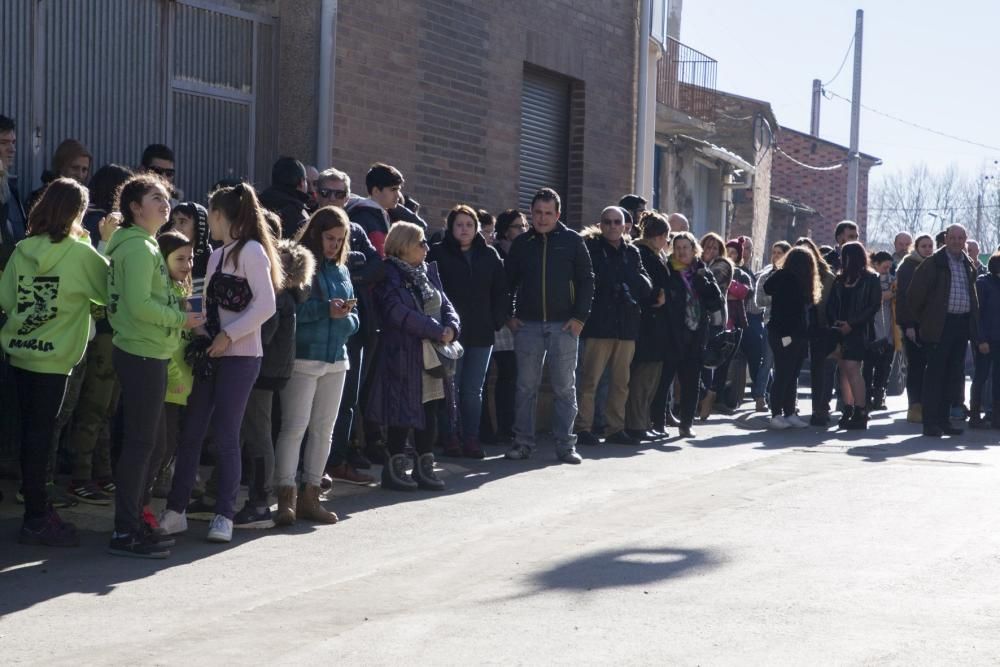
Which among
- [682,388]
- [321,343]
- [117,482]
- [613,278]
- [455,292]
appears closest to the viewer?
[117,482]

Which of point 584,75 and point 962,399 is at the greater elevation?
point 584,75

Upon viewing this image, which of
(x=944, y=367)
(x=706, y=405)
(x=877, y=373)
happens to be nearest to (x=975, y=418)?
(x=877, y=373)

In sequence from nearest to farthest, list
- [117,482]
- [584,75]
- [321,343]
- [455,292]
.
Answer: [117,482] → [321,343] → [455,292] → [584,75]

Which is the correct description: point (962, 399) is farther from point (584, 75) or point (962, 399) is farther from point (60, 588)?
point (60, 588)

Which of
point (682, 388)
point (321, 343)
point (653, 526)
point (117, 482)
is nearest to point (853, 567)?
point (653, 526)

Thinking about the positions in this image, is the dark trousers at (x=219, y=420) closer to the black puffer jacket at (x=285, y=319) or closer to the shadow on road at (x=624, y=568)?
the black puffer jacket at (x=285, y=319)

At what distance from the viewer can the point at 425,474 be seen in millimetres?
9531

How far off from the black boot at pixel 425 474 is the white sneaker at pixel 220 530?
212 cm

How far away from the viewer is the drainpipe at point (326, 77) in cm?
1216

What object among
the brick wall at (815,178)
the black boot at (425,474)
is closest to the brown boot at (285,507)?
the black boot at (425,474)

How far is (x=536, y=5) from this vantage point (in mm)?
15492

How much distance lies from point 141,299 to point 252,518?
160 centimetres

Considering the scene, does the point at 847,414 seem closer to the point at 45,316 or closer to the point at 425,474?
the point at 425,474

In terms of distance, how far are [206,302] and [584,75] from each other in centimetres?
984
